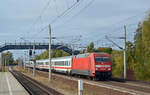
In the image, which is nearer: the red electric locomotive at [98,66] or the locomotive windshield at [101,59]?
the red electric locomotive at [98,66]

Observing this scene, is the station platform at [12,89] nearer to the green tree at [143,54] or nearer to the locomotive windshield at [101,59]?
the locomotive windshield at [101,59]

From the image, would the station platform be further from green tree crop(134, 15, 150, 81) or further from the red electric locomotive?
green tree crop(134, 15, 150, 81)

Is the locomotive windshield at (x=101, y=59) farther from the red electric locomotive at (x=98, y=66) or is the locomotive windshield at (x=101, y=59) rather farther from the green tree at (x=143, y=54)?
the green tree at (x=143, y=54)

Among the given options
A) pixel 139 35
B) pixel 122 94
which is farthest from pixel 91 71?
pixel 139 35

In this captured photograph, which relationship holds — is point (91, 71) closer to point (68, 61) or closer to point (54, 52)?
point (68, 61)

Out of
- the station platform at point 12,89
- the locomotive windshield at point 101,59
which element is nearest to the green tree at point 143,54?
the locomotive windshield at point 101,59

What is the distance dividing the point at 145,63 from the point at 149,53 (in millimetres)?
2089

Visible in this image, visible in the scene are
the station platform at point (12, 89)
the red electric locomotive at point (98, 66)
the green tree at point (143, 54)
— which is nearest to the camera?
the station platform at point (12, 89)

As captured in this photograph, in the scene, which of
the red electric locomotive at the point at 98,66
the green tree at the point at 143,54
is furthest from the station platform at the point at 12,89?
the green tree at the point at 143,54

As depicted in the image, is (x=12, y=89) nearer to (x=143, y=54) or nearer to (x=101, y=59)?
(x=101, y=59)

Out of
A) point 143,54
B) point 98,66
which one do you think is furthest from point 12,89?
point 143,54

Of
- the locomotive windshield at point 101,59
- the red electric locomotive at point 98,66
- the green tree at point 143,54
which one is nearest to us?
the red electric locomotive at point 98,66

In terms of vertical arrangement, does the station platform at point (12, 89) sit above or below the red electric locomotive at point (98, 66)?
below

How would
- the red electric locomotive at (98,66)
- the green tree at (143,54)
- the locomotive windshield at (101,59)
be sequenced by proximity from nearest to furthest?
the red electric locomotive at (98,66) < the locomotive windshield at (101,59) < the green tree at (143,54)
